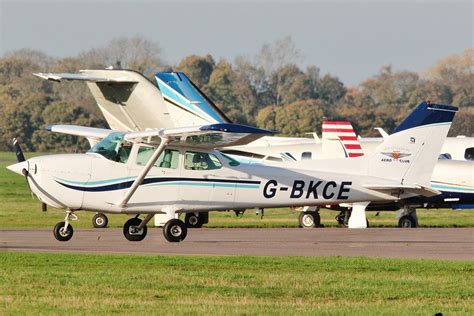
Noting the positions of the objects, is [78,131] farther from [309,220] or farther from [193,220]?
[309,220]

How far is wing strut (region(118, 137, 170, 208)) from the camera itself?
22672 millimetres

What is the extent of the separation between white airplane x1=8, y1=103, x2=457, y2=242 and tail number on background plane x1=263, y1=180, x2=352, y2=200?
0.02 meters

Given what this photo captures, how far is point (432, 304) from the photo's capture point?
14.3 m

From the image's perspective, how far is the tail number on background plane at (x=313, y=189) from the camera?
79.2 ft

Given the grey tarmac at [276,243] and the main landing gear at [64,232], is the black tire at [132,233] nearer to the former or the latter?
the grey tarmac at [276,243]

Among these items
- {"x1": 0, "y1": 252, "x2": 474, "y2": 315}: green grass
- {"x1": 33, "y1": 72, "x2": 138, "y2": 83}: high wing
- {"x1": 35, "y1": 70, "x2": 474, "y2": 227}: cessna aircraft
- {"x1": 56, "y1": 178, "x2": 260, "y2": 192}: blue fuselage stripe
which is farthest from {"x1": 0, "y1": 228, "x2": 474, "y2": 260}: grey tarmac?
{"x1": 33, "y1": 72, "x2": 138, "y2": 83}: high wing

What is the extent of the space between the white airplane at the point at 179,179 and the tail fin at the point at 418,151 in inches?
8.5

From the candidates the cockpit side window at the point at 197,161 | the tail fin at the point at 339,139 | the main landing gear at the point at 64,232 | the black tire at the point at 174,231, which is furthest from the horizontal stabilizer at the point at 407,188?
the tail fin at the point at 339,139

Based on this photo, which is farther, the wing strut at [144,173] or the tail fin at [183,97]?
the tail fin at [183,97]

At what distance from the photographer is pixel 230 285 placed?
52.0 ft

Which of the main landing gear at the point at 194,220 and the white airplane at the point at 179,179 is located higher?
the white airplane at the point at 179,179

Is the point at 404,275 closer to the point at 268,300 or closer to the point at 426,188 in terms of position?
the point at 268,300

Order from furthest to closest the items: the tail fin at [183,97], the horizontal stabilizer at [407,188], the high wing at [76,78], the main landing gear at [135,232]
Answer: the high wing at [76,78], the tail fin at [183,97], the horizontal stabilizer at [407,188], the main landing gear at [135,232]

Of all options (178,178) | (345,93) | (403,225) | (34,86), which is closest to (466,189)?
(403,225)
